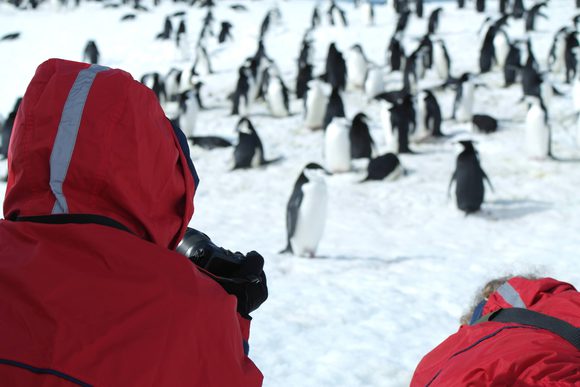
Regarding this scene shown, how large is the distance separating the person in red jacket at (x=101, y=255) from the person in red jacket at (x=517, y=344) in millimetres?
618

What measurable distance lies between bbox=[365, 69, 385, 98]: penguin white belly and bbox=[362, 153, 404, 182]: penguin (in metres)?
4.47

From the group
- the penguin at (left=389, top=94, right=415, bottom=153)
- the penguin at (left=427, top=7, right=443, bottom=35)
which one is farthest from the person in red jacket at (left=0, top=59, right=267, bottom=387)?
the penguin at (left=427, top=7, right=443, bottom=35)

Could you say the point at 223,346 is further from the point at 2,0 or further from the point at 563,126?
the point at 2,0

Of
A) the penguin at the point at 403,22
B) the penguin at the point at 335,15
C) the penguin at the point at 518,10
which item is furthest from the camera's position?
the penguin at the point at 335,15

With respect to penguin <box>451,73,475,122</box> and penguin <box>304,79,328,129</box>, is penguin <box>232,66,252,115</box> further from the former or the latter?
penguin <box>451,73,475,122</box>

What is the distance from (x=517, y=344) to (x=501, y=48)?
43.6ft

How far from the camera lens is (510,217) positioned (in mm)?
6762

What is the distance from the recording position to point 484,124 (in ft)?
31.5

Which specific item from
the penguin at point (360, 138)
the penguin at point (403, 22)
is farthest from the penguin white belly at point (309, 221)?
the penguin at point (403, 22)

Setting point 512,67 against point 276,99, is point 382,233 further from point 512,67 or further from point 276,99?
point 512,67

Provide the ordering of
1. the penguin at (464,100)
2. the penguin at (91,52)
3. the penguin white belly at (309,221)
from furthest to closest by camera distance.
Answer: the penguin at (91,52) → the penguin at (464,100) → the penguin white belly at (309,221)

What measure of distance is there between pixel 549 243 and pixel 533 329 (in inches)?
182

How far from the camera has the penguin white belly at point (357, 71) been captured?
1335cm

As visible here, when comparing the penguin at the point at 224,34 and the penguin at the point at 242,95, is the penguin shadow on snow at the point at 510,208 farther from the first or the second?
the penguin at the point at 224,34
